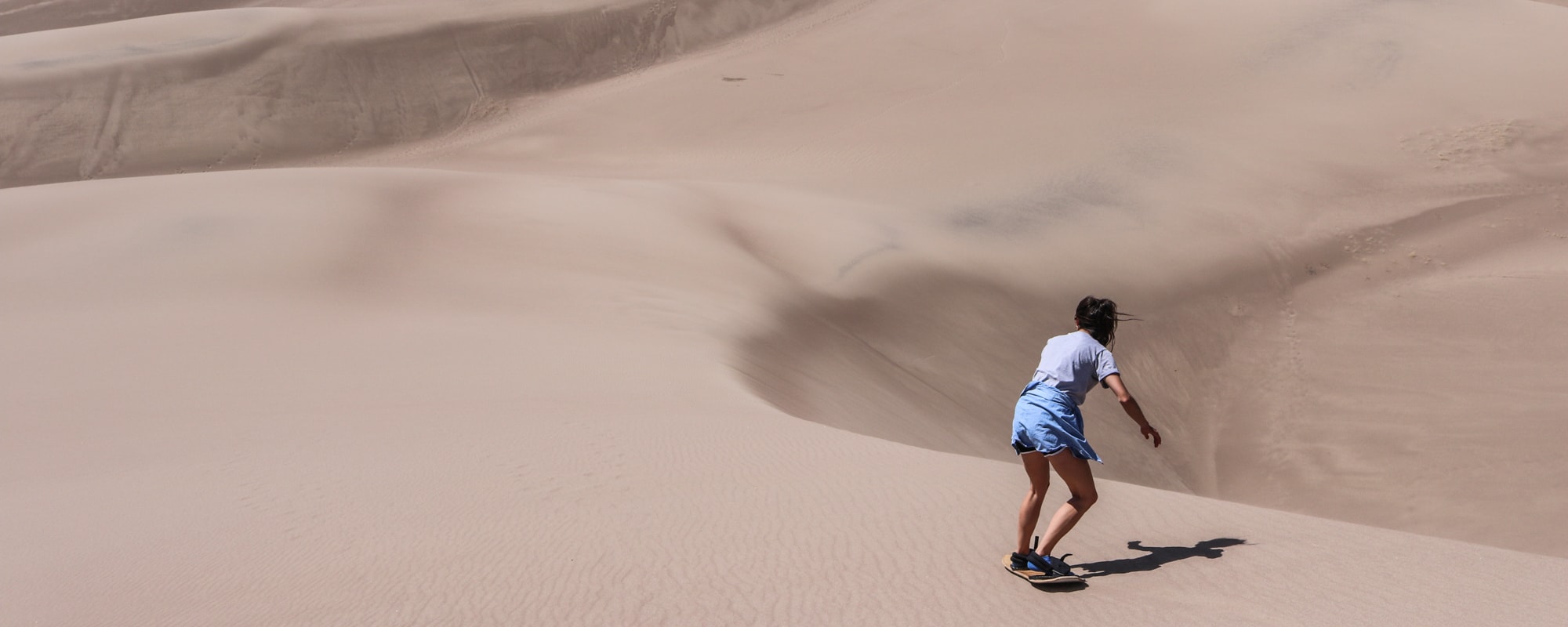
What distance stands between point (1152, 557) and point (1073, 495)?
2.32 ft

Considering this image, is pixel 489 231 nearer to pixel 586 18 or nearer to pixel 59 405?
pixel 59 405

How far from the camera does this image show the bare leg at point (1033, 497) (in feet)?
16.4

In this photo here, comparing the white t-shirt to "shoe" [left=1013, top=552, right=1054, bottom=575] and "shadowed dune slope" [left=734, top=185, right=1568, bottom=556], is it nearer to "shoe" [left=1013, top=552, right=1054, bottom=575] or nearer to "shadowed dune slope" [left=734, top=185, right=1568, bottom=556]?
"shoe" [left=1013, top=552, right=1054, bottom=575]

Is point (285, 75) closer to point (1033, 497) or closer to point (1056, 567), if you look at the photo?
point (1033, 497)

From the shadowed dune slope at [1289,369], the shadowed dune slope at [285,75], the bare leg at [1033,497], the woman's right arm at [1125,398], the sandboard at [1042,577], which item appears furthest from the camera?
the shadowed dune slope at [285,75]

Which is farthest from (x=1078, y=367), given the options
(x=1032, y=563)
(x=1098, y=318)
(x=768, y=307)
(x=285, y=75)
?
(x=285, y=75)

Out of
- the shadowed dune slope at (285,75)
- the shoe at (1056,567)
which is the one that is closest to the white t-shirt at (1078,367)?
the shoe at (1056,567)

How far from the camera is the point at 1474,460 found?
41.7 feet

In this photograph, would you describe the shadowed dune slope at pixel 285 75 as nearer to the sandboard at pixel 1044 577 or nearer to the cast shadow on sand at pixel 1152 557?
the cast shadow on sand at pixel 1152 557

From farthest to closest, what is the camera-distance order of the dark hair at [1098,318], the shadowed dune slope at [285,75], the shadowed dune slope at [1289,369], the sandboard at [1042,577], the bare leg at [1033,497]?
the shadowed dune slope at [285,75]
the shadowed dune slope at [1289,369]
the dark hair at [1098,318]
the bare leg at [1033,497]
the sandboard at [1042,577]

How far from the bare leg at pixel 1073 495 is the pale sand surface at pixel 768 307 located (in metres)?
0.25

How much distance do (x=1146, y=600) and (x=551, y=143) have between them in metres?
25.1

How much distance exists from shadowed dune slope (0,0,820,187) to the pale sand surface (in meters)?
0.12

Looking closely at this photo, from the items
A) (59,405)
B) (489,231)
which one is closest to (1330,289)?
(489,231)
